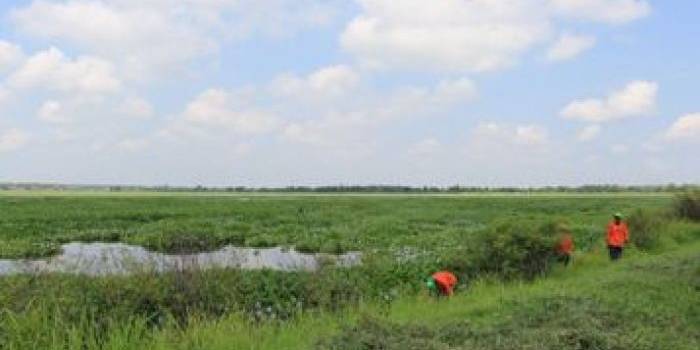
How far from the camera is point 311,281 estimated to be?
631 inches

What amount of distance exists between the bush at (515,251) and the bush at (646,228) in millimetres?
6989

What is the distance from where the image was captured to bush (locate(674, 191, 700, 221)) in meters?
32.0

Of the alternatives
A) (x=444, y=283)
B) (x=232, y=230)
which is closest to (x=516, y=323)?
(x=444, y=283)

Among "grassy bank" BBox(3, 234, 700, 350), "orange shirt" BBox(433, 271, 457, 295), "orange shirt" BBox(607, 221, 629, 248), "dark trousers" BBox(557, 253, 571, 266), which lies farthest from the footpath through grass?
"orange shirt" BBox(607, 221, 629, 248)

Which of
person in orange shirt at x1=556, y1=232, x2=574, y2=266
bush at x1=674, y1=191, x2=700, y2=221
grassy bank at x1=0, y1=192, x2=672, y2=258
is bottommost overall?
grassy bank at x1=0, y1=192, x2=672, y2=258

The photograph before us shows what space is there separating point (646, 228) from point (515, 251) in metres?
9.52

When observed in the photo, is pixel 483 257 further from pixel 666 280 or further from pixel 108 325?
pixel 108 325

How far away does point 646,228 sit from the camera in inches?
1051

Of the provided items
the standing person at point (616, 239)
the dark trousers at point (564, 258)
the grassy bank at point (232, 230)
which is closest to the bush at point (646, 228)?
the grassy bank at point (232, 230)

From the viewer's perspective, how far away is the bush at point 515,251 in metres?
19.0

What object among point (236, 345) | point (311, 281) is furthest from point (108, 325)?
point (311, 281)

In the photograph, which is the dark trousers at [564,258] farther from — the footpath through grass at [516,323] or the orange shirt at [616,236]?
the footpath through grass at [516,323]

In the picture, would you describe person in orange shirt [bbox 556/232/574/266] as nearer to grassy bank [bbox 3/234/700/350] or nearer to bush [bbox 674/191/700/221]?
grassy bank [bbox 3/234/700/350]

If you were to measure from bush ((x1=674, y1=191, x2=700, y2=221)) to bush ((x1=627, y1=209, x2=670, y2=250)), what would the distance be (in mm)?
2402
